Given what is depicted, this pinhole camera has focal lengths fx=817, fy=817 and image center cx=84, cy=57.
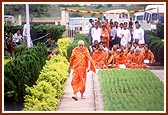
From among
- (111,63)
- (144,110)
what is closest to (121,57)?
(111,63)

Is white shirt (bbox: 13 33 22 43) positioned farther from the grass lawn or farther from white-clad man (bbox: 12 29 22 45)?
the grass lawn

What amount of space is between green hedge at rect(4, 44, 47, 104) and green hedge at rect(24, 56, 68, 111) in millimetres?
111

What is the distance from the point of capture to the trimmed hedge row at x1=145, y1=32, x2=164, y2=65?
12434mm

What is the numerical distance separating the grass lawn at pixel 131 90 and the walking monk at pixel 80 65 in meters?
0.33

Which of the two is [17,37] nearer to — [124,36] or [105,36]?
[105,36]

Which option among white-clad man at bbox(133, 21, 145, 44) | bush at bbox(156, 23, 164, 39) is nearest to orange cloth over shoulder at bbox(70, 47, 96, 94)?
white-clad man at bbox(133, 21, 145, 44)

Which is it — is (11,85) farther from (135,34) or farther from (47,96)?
(135,34)

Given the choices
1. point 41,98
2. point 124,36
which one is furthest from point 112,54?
point 41,98

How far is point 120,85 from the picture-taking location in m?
12.7

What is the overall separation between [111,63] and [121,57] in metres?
0.19

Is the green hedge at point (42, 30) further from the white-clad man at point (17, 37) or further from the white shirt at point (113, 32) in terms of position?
the white shirt at point (113, 32)

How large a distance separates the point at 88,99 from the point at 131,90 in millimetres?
681

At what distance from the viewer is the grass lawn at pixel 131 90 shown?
12305mm

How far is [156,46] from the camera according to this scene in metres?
12.5
